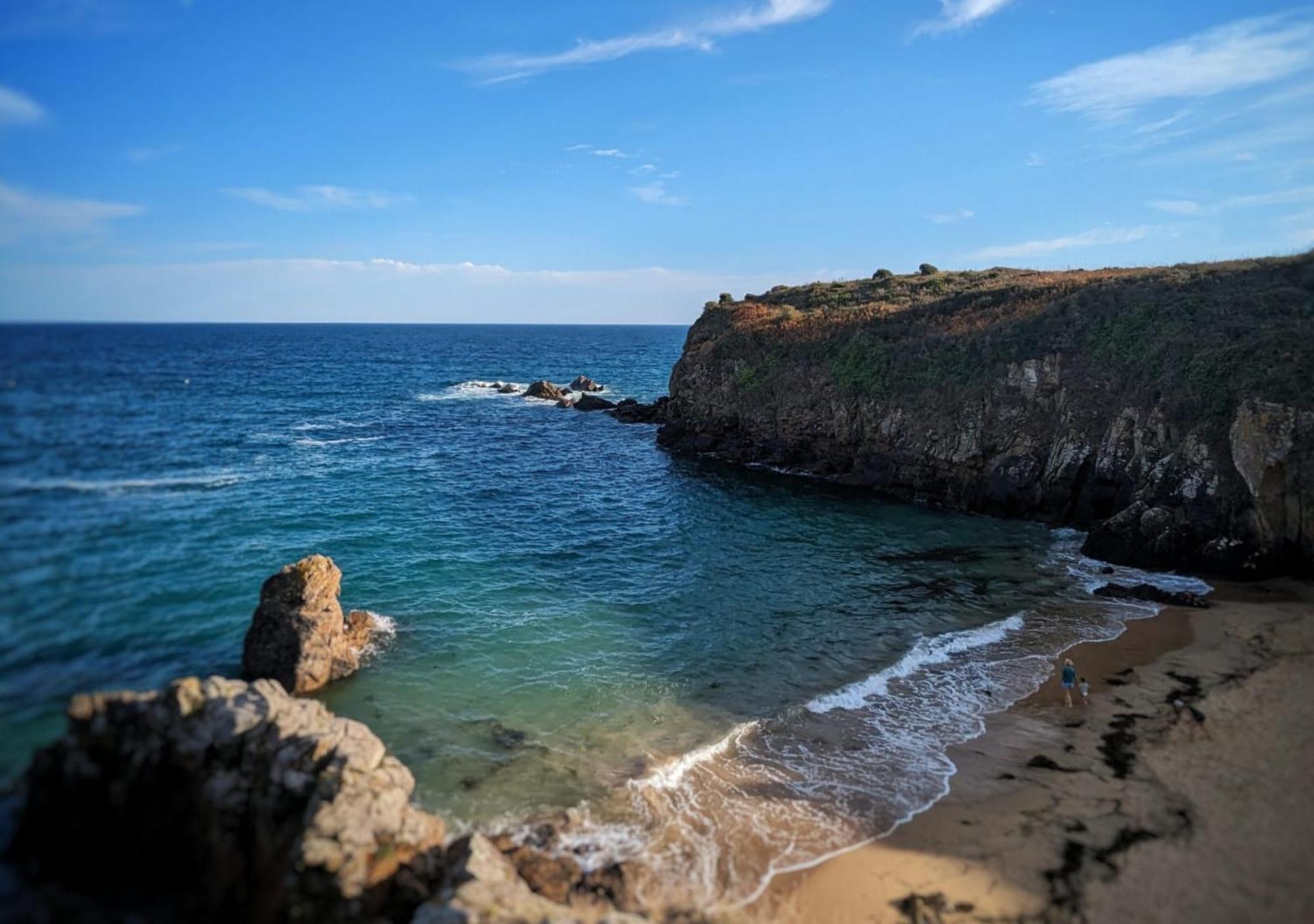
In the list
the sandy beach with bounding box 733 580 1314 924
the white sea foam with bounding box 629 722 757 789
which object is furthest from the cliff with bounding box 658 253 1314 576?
the white sea foam with bounding box 629 722 757 789

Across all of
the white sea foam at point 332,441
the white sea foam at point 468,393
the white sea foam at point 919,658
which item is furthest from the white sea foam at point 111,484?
the white sea foam at point 468,393

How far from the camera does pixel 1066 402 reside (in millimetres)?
38906

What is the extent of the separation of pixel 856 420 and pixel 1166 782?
34280mm

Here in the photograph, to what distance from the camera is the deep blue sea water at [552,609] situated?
1434 centimetres

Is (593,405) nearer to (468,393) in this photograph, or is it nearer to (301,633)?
(468,393)

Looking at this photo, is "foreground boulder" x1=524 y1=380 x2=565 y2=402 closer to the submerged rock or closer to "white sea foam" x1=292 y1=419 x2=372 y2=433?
the submerged rock

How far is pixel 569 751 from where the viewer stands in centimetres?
1750

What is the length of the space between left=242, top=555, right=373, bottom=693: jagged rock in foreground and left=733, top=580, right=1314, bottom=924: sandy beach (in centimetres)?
1322

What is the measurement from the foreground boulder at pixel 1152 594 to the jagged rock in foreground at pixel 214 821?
26705 mm

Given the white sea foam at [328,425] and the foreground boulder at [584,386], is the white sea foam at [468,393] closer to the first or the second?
the foreground boulder at [584,386]

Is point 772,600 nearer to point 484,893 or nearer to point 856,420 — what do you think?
point 484,893

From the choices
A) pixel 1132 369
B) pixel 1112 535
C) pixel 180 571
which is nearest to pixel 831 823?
pixel 180 571

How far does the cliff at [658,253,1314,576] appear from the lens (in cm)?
2866

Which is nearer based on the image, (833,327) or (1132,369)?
(1132,369)
